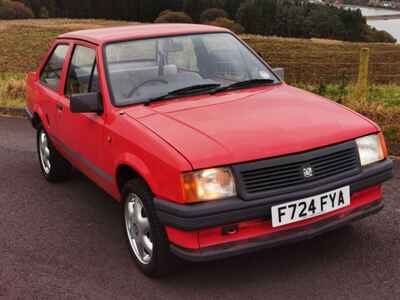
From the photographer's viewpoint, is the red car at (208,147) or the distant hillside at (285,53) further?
the distant hillside at (285,53)

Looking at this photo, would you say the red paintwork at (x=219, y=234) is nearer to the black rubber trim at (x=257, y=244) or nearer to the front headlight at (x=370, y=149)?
the black rubber trim at (x=257, y=244)

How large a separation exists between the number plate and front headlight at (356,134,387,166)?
1.02 feet

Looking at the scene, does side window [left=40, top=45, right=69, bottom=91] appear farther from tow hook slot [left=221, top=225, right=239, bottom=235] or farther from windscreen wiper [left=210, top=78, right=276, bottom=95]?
tow hook slot [left=221, top=225, right=239, bottom=235]

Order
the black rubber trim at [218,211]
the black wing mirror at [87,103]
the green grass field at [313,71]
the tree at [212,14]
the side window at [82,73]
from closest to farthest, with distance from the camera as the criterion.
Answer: the black rubber trim at [218,211]
the black wing mirror at [87,103]
the side window at [82,73]
the green grass field at [313,71]
the tree at [212,14]

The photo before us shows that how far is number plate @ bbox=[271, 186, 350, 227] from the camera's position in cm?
319

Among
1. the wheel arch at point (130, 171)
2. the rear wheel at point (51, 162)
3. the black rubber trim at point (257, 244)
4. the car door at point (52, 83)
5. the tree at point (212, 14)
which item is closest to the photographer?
the black rubber trim at point (257, 244)

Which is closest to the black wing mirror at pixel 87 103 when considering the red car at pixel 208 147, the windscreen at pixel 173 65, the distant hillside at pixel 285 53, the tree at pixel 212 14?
the red car at pixel 208 147

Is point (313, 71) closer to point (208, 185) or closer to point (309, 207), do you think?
point (309, 207)

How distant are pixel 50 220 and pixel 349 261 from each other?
2.60 metres

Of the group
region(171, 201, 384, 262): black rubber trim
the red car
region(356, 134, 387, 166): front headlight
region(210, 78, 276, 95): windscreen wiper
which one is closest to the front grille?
the red car

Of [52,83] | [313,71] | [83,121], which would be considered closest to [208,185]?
[83,121]

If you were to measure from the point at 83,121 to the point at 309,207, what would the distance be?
2.08 metres

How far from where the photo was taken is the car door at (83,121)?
13.9 feet

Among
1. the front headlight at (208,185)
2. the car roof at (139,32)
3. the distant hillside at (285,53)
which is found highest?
the car roof at (139,32)
